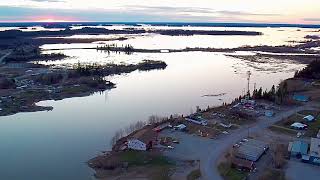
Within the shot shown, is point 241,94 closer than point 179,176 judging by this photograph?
No

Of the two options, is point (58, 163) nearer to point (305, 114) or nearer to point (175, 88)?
point (305, 114)

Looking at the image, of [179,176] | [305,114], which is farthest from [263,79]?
[179,176]

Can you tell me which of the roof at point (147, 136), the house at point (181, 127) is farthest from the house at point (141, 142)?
the house at point (181, 127)

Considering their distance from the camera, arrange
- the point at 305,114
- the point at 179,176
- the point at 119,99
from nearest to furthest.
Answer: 1. the point at 179,176
2. the point at 305,114
3. the point at 119,99

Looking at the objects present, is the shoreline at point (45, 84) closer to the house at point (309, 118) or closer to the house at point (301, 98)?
the house at point (301, 98)

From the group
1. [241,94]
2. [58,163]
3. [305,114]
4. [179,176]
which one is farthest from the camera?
[241,94]

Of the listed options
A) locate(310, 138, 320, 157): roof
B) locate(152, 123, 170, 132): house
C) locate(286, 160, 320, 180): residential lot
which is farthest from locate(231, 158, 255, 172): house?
locate(152, 123, 170, 132): house

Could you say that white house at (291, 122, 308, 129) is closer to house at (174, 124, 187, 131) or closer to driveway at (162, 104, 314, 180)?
driveway at (162, 104, 314, 180)
